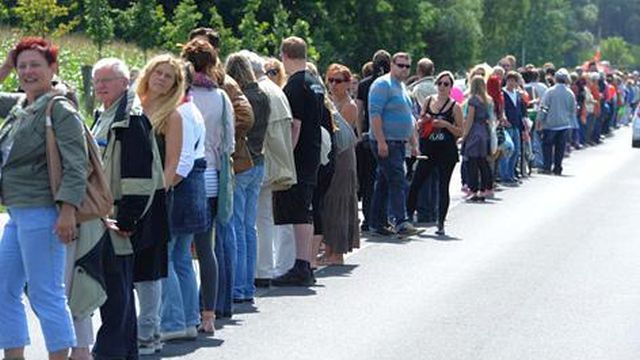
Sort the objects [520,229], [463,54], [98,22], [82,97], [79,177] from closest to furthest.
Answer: [79,177]
[520,229]
[82,97]
[98,22]
[463,54]

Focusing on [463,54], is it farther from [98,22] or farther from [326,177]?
[326,177]

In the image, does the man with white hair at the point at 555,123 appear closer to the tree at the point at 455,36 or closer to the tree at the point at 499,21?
the tree at the point at 455,36

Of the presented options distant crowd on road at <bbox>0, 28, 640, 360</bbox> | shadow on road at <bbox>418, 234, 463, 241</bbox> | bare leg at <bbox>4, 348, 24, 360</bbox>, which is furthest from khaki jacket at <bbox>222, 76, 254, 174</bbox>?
shadow on road at <bbox>418, 234, 463, 241</bbox>

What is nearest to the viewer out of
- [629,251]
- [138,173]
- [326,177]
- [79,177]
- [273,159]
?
[79,177]

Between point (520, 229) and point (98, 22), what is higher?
point (98, 22)

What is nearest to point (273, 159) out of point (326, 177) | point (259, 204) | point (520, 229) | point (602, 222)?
point (259, 204)

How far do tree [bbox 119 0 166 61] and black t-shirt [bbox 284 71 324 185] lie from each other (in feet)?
120

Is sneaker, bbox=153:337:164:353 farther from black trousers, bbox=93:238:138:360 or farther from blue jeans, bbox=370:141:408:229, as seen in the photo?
blue jeans, bbox=370:141:408:229

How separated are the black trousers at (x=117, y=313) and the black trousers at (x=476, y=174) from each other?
40.5ft

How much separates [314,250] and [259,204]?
147 cm

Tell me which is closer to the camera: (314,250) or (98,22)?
(314,250)

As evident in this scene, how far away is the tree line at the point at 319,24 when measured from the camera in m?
43.8

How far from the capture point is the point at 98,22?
136ft

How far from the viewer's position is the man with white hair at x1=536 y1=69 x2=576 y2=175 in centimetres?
2761
